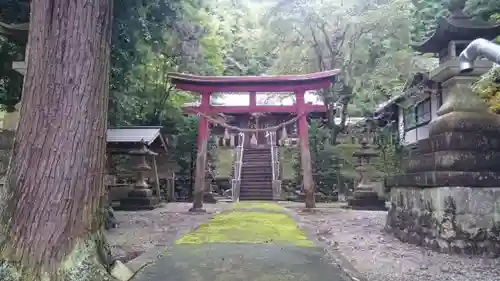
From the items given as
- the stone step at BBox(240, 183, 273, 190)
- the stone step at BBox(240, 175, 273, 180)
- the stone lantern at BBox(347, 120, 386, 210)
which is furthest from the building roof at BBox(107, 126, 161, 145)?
the stone lantern at BBox(347, 120, 386, 210)

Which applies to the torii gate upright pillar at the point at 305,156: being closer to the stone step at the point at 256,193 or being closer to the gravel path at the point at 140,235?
the gravel path at the point at 140,235

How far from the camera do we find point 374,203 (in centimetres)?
1318

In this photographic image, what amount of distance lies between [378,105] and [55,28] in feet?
58.9

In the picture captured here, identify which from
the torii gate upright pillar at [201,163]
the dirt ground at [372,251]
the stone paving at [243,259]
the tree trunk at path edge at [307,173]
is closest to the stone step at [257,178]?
the tree trunk at path edge at [307,173]

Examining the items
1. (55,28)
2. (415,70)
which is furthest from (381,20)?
(55,28)

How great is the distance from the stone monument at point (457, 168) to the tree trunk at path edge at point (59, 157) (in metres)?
4.44

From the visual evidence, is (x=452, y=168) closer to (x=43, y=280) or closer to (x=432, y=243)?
(x=432, y=243)

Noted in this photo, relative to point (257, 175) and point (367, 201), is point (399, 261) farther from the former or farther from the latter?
point (257, 175)

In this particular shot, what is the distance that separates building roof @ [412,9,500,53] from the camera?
6.08 metres

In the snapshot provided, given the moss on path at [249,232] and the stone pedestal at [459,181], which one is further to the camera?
the moss on path at [249,232]

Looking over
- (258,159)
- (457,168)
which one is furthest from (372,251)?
(258,159)

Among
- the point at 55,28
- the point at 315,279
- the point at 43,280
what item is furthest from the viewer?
the point at 315,279

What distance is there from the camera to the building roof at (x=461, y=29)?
6.08m

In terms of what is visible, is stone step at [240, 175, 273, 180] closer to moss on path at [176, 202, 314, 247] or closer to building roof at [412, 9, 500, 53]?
moss on path at [176, 202, 314, 247]
